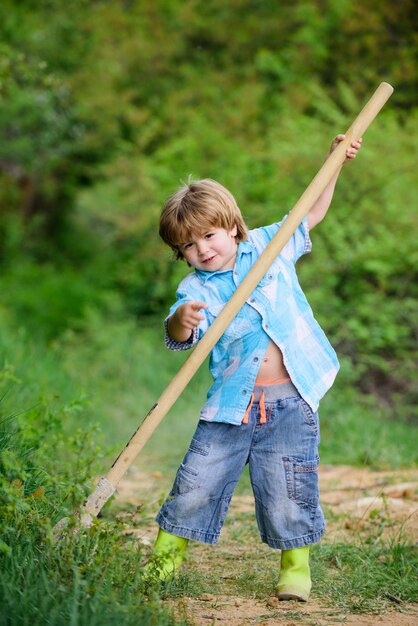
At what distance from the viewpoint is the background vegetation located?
4371 millimetres

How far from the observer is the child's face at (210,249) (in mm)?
3096

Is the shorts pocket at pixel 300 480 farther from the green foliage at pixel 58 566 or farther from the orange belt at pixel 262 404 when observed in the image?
the green foliage at pixel 58 566

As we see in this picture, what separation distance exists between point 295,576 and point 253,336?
86 centimetres

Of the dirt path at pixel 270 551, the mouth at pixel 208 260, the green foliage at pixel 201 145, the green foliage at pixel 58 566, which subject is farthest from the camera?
the green foliage at pixel 201 145

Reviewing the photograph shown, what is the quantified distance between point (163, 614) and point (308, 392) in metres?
1.04

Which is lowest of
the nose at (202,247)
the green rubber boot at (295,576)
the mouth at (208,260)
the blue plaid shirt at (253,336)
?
the green rubber boot at (295,576)

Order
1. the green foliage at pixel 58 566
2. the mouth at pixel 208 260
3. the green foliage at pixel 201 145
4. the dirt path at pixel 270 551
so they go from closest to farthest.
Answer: the green foliage at pixel 58 566 → the dirt path at pixel 270 551 → the mouth at pixel 208 260 → the green foliage at pixel 201 145

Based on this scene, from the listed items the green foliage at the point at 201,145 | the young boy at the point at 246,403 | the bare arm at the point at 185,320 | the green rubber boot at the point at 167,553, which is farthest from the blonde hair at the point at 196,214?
the green foliage at the point at 201,145

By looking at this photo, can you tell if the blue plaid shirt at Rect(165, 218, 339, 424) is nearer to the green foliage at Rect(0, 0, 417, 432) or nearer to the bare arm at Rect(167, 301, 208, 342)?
the bare arm at Rect(167, 301, 208, 342)

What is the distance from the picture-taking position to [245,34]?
49.6 ft

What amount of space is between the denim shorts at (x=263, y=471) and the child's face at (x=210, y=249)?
478 mm

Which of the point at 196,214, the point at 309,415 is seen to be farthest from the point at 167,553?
the point at 196,214

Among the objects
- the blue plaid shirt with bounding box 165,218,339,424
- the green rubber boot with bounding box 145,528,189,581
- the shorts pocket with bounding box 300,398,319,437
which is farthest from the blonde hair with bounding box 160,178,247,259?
the green rubber boot with bounding box 145,528,189,581

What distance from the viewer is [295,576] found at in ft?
10.1
